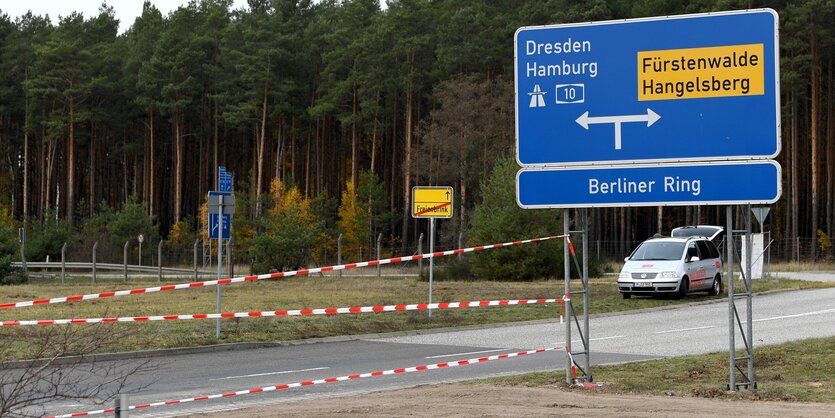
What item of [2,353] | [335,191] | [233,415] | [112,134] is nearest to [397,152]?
[335,191]

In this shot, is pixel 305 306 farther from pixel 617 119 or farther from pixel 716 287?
pixel 617 119

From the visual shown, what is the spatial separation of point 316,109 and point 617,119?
63904 millimetres

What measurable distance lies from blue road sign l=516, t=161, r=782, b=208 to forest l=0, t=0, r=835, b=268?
4523cm

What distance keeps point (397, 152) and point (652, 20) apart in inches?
2963

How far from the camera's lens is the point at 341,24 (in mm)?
80938

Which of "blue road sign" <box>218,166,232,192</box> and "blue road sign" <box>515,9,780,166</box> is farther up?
"blue road sign" <box>515,9,780,166</box>

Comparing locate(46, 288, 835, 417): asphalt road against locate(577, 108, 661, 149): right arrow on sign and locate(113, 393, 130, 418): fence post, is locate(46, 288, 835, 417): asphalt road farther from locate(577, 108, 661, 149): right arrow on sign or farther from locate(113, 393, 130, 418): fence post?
locate(113, 393, 130, 418): fence post

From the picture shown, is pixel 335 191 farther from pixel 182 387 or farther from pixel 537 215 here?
pixel 182 387

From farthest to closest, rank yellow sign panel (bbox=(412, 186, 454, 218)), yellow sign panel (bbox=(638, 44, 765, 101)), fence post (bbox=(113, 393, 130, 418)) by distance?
yellow sign panel (bbox=(412, 186, 454, 218))
yellow sign panel (bbox=(638, 44, 765, 101))
fence post (bbox=(113, 393, 130, 418))

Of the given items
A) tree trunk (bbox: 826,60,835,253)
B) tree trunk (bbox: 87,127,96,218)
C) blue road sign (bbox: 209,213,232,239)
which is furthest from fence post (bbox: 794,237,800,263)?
tree trunk (bbox: 87,127,96,218)

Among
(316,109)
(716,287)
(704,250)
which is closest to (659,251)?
(704,250)

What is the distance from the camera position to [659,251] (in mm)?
30719

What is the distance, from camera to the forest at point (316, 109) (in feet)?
218

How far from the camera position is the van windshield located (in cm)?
3047
